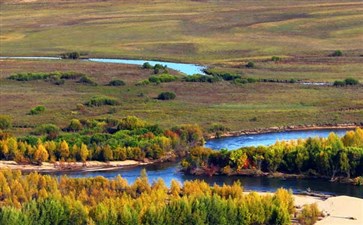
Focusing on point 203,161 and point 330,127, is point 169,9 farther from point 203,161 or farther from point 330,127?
point 203,161

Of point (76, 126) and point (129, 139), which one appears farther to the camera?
point (76, 126)

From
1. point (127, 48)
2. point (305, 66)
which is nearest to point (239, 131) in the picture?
point (305, 66)

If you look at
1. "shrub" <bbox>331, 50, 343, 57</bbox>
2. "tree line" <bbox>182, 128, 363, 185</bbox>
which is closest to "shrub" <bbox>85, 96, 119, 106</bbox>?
"tree line" <bbox>182, 128, 363, 185</bbox>

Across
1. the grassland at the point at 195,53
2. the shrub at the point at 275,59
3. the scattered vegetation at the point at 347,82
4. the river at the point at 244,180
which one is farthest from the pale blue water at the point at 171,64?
the river at the point at 244,180

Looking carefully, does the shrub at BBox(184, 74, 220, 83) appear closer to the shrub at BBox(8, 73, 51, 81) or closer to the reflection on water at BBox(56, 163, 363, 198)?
the shrub at BBox(8, 73, 51, 81)

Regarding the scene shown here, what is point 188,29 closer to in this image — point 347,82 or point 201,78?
point 201,78

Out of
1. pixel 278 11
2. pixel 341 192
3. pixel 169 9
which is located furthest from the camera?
pixel 169 9

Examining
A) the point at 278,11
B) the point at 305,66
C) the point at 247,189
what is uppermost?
the point at 278,11
